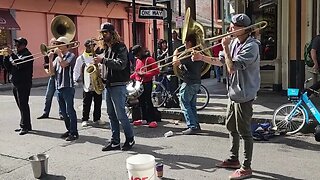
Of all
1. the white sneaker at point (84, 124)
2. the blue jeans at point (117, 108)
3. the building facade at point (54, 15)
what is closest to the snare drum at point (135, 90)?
the white sneaker at point (84, 124)

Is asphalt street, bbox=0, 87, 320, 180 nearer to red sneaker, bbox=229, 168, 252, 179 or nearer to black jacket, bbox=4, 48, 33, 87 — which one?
red sneaker, bbox=229, 168, 252, 179

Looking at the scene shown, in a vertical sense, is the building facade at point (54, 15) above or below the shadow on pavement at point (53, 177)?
above

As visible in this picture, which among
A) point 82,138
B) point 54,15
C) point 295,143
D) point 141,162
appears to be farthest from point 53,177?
point 54,15

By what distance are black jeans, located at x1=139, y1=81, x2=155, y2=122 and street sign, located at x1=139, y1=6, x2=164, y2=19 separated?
5.56 feet

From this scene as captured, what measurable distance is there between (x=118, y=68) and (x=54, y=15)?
1792cm

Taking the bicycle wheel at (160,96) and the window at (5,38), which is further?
the window at (5,38)

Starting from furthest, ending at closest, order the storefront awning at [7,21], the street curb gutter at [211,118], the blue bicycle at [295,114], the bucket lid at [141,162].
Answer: the storefront awning at [7,21] < the street curb gutter at [211,118] < the blue bicycle at [295,114] < the bucket lid at [141,162]

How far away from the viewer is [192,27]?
23.3ft

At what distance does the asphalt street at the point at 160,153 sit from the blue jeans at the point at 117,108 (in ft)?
1.13

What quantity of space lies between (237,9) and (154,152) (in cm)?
758

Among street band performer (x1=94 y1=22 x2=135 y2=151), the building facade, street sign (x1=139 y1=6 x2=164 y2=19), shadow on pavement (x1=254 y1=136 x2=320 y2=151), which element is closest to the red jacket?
street sign (x1=139 y1=6 x2=164 y2=19)

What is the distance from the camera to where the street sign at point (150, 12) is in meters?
9.05

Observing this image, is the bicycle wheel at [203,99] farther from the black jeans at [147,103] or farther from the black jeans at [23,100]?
the black jeans at [23,100]

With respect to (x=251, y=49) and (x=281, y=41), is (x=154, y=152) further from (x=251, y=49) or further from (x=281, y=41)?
(x=281, y=41)
